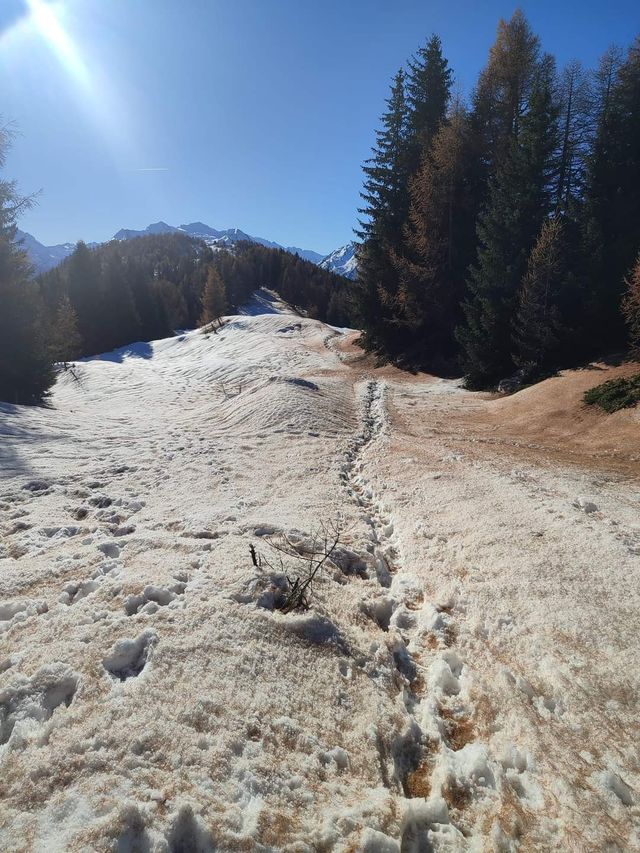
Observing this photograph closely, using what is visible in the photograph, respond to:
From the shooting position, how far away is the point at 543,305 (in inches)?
679

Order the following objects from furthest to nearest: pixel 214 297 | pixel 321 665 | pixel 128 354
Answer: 1. pixel 214 297
2. pixel 128 354
3. pixel 321 665

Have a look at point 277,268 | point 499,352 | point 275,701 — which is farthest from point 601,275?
point 277,268

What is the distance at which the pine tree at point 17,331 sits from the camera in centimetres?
1694

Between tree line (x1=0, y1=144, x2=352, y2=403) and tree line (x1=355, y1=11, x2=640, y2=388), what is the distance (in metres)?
5.96

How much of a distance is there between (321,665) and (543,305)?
18.3m

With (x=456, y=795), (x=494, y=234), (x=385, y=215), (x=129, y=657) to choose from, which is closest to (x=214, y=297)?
(x=385, y=215)

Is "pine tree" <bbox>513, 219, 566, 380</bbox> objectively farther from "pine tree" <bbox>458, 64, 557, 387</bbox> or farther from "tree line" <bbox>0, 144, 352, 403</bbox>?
"tree line" <bbox>0, 144, 352, 403</bbox>

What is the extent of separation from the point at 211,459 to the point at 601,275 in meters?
18.9

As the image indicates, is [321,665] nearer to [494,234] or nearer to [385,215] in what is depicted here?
[494,234]

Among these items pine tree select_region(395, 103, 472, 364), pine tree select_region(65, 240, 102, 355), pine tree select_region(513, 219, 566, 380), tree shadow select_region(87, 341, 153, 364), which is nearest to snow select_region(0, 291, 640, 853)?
pine tree select_region(513, 219, 566, 380)

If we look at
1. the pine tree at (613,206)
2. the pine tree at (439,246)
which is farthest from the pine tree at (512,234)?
the pine tree at (439,246)

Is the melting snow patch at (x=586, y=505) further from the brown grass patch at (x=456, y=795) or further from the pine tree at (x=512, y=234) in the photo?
the pine tree at (x=512, y=234)

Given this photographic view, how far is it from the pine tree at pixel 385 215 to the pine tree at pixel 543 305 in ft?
35.6

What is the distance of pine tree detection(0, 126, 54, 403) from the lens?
16938mm
